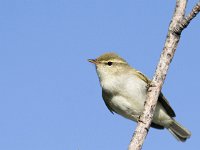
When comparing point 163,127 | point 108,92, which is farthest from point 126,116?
point 163,127

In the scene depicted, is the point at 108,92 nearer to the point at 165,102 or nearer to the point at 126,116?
the point at 126,116

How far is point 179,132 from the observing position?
931 centimetres

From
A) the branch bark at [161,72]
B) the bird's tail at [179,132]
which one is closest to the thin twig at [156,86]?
the branch bark at [161,72]

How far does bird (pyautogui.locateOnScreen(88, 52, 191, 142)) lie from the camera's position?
7867 mm

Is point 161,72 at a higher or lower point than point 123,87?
lower

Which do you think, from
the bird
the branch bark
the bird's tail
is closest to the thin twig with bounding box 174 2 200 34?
the branch bark

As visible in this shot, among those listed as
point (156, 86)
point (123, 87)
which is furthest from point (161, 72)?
point (123, 87)

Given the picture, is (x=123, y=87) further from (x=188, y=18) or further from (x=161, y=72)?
(x=188, y=18)

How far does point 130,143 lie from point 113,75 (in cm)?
395

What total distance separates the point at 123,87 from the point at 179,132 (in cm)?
225

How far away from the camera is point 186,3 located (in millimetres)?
4773

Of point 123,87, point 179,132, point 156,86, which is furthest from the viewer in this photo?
point 179,132

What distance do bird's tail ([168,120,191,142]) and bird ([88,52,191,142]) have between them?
77cm

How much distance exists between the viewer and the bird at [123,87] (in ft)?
25.8
